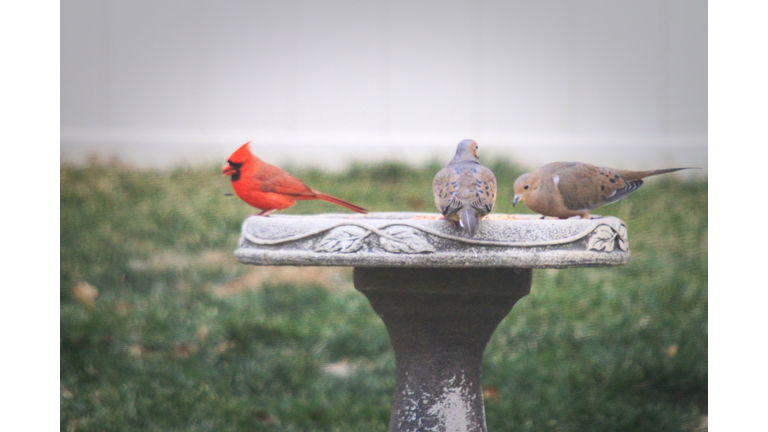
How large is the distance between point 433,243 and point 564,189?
1.39ft

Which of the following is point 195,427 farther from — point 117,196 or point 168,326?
point 117,196

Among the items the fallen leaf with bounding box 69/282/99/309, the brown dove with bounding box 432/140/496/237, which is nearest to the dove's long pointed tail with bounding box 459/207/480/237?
the brown dove with bounding box 432/140/496/237

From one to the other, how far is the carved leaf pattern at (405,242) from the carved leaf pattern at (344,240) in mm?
55

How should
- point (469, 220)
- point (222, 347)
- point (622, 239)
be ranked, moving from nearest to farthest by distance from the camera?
point (469, 220), point (622, 239), point (222, 347)

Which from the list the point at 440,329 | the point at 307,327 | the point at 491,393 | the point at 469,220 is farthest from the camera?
the point at 307,327

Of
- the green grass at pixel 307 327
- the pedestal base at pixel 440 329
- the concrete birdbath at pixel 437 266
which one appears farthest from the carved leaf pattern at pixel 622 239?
the green grass at pixel 307 327

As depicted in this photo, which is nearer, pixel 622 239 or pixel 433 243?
pixel 433 243

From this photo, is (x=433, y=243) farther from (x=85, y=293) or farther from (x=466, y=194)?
(x=85, y=293)

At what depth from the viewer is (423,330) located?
216 centimetres

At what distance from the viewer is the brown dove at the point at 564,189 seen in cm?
193

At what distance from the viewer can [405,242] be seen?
1733 mm

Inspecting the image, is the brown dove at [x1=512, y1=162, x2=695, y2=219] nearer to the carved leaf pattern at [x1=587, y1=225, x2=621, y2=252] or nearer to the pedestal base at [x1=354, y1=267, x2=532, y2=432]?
the carved leaf pattern at [x1=587, y1=225, x2=621, y2=252]

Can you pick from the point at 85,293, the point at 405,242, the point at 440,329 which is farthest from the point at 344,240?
the point at 85,293

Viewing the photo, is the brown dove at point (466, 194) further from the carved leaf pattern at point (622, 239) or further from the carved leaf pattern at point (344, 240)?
the carved leaf pattern at point (622, 239)
